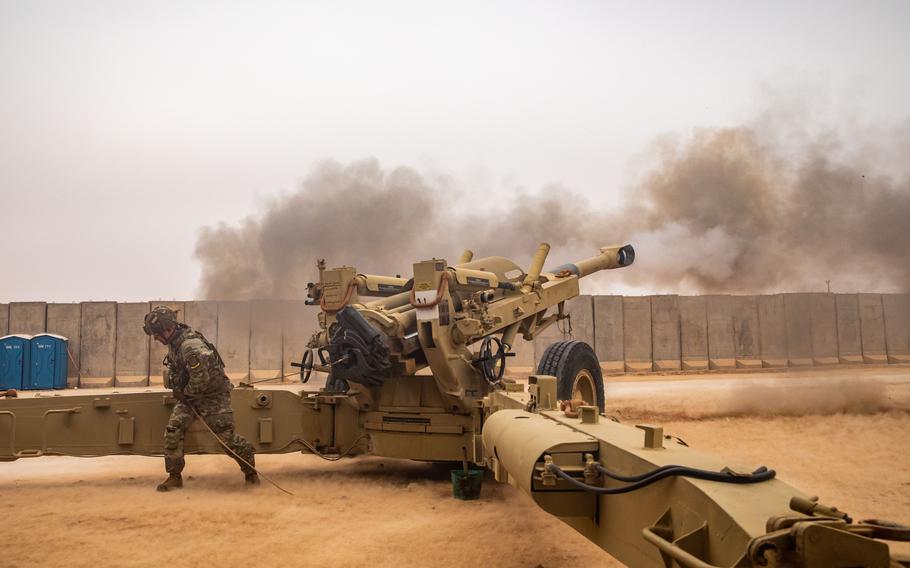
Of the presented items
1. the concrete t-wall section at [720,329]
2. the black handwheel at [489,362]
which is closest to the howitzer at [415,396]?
the black handwheel at [489,362]

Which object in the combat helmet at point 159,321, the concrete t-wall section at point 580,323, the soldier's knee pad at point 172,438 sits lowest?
the soldier's knee pad at point 172,438

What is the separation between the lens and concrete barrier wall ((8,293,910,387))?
19062mm

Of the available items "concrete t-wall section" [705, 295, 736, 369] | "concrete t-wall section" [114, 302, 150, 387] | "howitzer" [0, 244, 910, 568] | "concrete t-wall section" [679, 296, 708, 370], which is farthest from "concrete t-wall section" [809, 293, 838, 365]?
"concrete t-wall section" [114, 302, 150, 387]

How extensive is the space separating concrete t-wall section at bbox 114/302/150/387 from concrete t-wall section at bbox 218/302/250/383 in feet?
5.93

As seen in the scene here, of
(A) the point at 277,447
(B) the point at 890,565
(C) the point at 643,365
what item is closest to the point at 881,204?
(C) the point at 643,365

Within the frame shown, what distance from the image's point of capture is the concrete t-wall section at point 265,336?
19.0m

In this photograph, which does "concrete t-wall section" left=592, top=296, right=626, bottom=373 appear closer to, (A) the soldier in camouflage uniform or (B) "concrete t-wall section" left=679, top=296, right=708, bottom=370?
(B) "concrete t-wall section" left=679, top=296, right=708, bottom=370

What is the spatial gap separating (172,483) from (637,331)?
16.0 meters

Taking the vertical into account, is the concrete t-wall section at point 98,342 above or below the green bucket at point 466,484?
above

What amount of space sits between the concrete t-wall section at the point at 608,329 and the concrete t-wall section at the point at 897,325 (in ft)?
26.2

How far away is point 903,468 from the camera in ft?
26.4

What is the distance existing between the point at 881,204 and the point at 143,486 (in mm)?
14228

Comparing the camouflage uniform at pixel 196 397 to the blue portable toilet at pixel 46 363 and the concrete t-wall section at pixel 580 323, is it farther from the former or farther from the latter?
the concrete t-wall section at pixel 580 323

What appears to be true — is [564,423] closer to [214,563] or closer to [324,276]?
[214,563]
